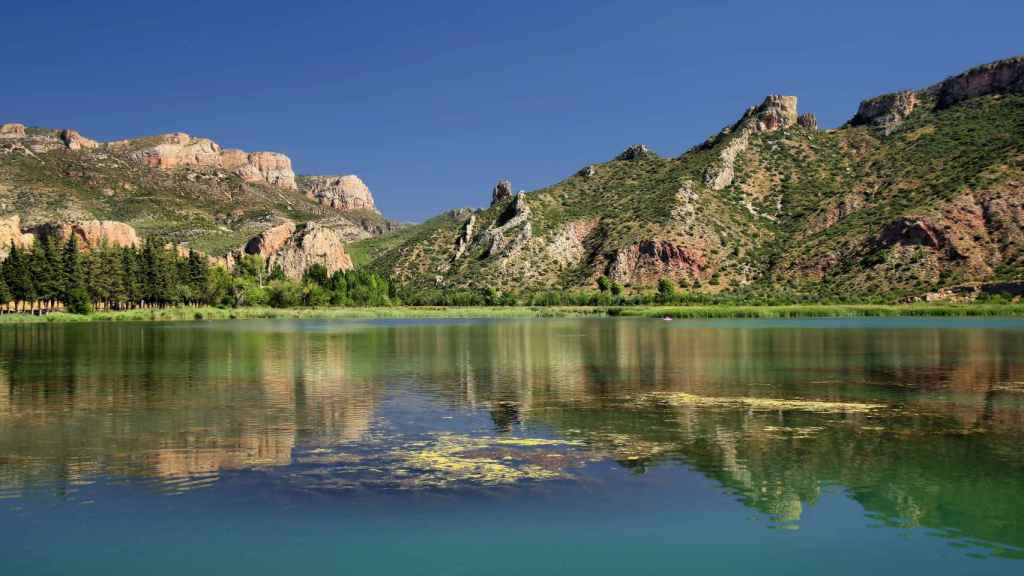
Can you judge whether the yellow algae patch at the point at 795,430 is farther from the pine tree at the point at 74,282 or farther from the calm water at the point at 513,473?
the pine tree at the point at 74,282

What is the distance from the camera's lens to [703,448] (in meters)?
21.0

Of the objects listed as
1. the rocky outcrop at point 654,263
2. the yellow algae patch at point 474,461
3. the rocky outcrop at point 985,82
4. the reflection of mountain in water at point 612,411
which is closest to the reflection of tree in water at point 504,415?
the reflection of mountain in water at point 612,411

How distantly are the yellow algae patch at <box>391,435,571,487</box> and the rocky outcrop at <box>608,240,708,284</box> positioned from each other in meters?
149

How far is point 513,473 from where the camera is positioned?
18.2m

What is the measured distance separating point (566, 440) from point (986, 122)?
17974 centimetres

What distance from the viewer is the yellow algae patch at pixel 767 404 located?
27.9m

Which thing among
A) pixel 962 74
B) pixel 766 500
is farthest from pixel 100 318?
pixel 962 74

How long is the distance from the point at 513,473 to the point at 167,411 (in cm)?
1532

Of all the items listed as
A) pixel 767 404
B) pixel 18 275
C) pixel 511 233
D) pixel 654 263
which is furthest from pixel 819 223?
pixel 767 404

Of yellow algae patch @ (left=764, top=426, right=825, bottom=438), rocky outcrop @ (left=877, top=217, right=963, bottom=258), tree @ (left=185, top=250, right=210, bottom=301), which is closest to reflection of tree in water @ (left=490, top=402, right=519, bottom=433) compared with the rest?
yellow algae patch @ (left=764, top=426, right=825, bottom=438)

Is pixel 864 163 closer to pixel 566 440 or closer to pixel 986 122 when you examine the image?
pixel 986 122

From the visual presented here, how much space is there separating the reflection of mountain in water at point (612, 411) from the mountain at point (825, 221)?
93.5m

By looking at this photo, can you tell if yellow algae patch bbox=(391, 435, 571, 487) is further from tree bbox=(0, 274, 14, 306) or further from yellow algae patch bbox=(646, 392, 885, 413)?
tree bbox=(0, 274, 14, 306)

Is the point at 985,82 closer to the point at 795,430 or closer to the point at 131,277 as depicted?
the point at 131,277
